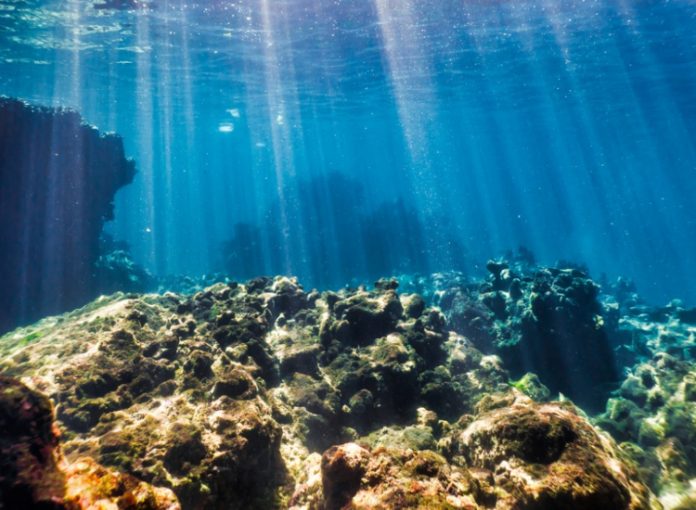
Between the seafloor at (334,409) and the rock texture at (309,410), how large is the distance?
2cm

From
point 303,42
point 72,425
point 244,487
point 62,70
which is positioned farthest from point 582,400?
point 62,70

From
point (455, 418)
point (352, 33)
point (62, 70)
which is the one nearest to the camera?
→ point (455, 418)

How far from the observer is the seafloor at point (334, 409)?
3.02 metres

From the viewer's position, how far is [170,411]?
15.7 feet

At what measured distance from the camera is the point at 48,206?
16.9 meters

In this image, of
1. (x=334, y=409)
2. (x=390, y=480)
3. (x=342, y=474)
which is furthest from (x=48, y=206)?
(x=390, y=480)

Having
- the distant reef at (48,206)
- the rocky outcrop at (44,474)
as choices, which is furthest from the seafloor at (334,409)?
the distant reef at (48,206)

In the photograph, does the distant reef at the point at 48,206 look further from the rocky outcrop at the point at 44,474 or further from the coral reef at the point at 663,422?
the coral reef at the point at 663,422

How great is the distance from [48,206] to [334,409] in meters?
17.0

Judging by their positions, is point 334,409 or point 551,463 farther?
point 334,409

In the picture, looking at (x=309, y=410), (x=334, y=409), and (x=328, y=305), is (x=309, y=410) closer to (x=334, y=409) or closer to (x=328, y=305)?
(x=334, y=409)

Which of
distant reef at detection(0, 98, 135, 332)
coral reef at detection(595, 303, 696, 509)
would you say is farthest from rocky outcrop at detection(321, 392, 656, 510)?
distant reef at detection(0, 98, 135, 332)

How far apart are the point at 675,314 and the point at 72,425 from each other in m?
19.5

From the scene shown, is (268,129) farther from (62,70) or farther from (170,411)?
(170,411)
